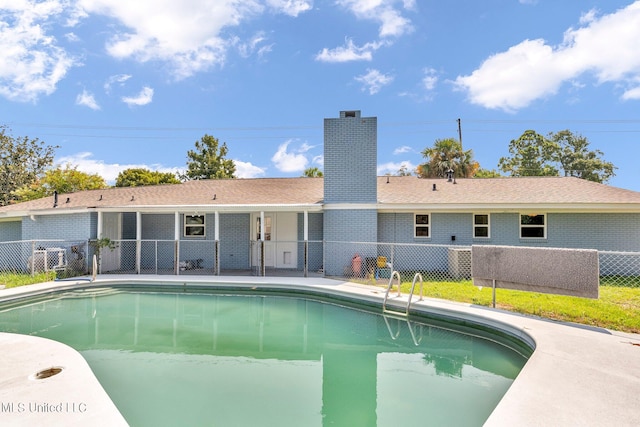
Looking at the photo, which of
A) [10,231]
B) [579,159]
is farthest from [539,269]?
[579,159]

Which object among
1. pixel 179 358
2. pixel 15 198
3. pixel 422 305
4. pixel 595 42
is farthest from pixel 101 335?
pixel 15 198

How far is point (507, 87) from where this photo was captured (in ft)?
87.7

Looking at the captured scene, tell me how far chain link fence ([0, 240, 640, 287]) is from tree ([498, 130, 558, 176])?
88.4 feet

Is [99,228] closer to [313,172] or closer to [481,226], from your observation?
[481,226]

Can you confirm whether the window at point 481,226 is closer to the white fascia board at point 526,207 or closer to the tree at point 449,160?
the white fascia board at point 526,207

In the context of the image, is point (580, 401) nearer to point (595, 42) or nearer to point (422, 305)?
point (422, 305)

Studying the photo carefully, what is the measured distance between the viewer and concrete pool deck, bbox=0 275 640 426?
10.5 ft

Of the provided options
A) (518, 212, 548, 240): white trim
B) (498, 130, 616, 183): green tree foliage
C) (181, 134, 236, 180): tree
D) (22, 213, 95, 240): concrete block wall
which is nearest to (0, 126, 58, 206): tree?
(181, 134, 236, 180): tree

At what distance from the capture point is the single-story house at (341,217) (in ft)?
40.7

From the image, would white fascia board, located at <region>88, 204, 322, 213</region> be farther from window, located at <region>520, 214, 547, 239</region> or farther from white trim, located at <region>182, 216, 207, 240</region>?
window, located at <region>520, 214, 547, 239</region>

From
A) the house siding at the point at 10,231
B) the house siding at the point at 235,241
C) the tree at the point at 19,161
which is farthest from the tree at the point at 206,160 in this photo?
the house siding at the point at 235,241

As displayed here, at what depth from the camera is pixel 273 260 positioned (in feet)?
47.5

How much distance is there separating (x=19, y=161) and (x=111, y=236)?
28.9m

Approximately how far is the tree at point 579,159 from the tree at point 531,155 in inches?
52.5
